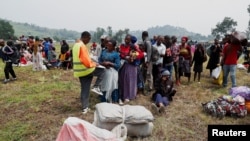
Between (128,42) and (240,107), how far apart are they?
2974 mm

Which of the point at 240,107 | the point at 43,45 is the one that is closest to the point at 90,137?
the point at 240,107

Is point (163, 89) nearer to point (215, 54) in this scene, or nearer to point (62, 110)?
point (62, 110)

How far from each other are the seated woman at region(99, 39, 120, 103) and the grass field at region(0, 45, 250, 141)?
0.63 metres

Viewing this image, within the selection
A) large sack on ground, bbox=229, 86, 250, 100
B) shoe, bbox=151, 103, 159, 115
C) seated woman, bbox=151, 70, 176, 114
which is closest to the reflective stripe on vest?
shoe, bbox=151, 103, 159, 115

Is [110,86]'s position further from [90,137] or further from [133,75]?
[90,137]

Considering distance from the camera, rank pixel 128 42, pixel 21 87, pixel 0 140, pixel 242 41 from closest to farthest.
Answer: pixel 0 140
pixel 128 42
pixel 242 41
pixel 21 87

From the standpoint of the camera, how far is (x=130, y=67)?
7309 millimetres

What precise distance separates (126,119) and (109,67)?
6.69ft

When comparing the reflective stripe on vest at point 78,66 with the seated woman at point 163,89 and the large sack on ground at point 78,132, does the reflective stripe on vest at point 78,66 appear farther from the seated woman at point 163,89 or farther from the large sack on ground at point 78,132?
the large sack on ground at point 78,132

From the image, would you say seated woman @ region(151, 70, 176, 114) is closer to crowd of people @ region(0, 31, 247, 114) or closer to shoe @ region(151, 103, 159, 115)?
crowd of people @ region(0, 31, 247, 114)

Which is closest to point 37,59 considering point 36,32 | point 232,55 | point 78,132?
point 232,55

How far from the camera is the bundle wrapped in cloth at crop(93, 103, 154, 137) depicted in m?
4.81

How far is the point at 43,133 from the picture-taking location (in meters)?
5.47

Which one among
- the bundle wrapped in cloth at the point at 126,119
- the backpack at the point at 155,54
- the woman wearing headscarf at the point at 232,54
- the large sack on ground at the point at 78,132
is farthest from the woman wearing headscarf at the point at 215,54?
the large sack on ground at the point at 78,132
